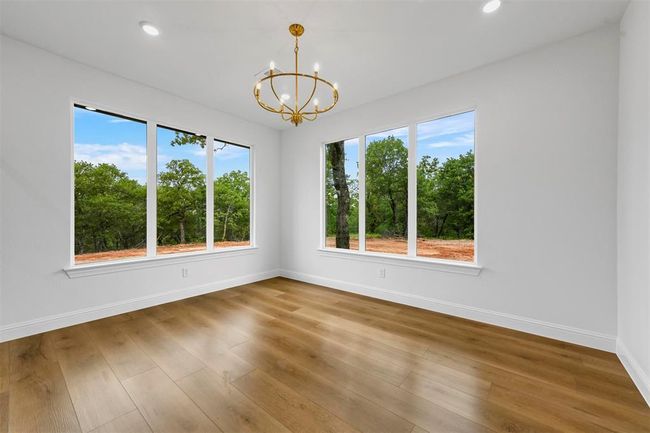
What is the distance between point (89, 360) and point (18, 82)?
2.79m

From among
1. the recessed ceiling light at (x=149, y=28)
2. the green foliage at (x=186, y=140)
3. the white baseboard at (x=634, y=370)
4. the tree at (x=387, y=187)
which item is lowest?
the white baseboard at (x=634, y=370)

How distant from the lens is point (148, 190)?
3684mm

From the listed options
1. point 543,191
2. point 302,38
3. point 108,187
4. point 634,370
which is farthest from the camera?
point 108,187

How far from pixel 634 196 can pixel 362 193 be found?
2.88 metres

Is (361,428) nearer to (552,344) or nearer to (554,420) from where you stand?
(554,420)

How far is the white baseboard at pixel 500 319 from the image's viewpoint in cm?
252

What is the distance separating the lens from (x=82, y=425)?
5.22 ft

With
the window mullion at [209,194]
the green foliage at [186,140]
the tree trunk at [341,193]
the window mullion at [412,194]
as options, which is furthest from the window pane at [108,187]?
the window mullion at [412,194]

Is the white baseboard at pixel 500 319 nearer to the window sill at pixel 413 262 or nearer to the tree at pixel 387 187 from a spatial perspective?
the window sill at pixel 413 262

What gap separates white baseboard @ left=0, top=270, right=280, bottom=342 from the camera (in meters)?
2.68

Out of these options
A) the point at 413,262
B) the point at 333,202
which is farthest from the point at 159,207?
the point at 413,262

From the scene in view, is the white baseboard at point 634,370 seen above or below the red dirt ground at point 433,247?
below

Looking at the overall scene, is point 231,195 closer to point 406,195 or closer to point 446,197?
point 406,195

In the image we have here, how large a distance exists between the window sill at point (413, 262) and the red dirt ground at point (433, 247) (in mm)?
93
